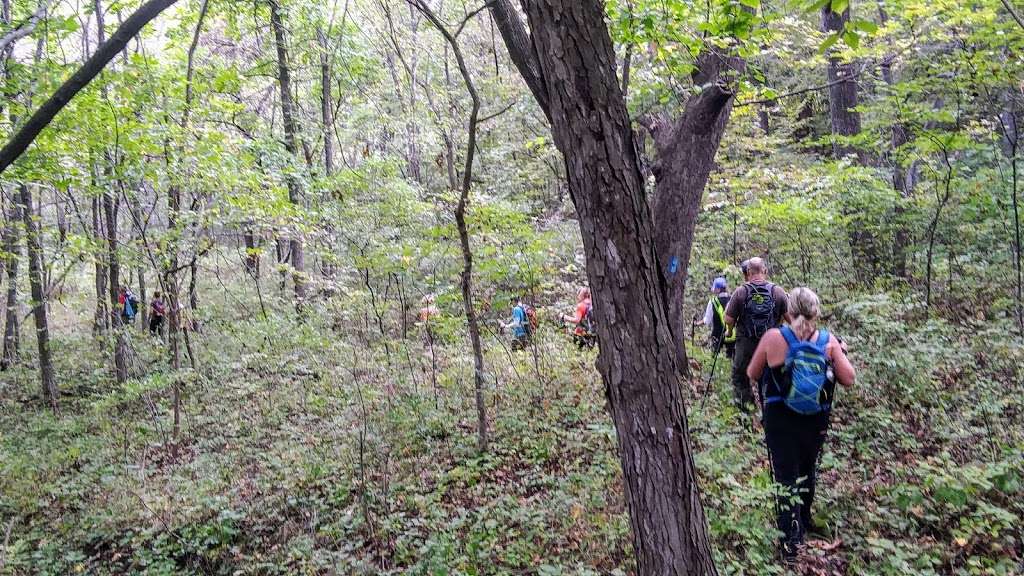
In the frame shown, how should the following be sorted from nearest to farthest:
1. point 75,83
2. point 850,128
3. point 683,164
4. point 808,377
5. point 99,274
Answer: point 75,83, point 808,377, point 683,164, point 850,128, point 99,274

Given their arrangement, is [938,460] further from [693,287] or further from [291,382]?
[291,382]

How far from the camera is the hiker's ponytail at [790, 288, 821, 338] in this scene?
3982 mm

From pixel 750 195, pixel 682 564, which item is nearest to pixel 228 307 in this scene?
pixel 750 195

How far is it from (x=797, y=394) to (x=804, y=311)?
0.56 metres

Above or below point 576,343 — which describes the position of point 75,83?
above

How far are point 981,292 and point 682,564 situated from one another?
27.3 ft

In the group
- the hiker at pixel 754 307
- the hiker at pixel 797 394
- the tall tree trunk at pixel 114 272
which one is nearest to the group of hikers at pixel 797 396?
the hiker at pixel 797 394

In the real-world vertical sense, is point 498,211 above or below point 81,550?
above

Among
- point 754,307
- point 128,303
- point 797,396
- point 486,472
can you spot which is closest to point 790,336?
point 797,396

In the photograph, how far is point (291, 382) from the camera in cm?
1087

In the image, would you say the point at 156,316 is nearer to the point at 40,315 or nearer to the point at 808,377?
the point at 40,315

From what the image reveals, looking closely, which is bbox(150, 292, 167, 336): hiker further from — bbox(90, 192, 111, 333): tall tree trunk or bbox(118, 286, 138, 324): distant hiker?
bbox(118, 286, 138, 324): distant hiker

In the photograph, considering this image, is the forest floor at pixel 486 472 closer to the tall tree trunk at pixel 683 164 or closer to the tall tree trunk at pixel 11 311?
the tall tree trunk at pixel 683 164

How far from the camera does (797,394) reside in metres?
3.95
